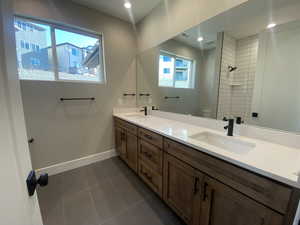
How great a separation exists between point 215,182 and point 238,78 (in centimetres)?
102

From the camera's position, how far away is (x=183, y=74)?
2002 mm

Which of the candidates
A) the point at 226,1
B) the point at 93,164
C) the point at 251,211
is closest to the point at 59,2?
the point at 226,1

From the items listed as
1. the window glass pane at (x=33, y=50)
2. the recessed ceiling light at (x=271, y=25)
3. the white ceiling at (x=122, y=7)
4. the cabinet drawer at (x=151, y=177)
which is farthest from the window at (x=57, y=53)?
the recessed ceiling light at (x=271, y=25)

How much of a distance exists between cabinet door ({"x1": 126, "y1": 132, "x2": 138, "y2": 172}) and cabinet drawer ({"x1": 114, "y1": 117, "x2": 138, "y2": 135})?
75mm

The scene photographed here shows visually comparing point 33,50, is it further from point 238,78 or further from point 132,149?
point 238,78

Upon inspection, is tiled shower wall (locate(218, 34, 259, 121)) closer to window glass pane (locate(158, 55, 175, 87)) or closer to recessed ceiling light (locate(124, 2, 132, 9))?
window glass pane (locate(158, 55, 175, 87))

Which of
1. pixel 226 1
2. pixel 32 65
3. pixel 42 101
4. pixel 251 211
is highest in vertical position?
pixel 226 1

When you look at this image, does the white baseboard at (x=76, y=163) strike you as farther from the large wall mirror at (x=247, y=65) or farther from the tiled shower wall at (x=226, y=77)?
the tiled shower wall at (x=226, y=77)

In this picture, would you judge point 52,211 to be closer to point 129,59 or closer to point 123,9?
point 129,59

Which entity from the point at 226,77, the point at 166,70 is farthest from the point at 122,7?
the point at 226,77

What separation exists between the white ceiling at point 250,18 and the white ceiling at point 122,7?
1046 millimetres

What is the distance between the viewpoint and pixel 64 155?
225cm

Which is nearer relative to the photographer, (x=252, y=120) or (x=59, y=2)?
(x=252, y=120)

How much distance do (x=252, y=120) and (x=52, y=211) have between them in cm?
232
